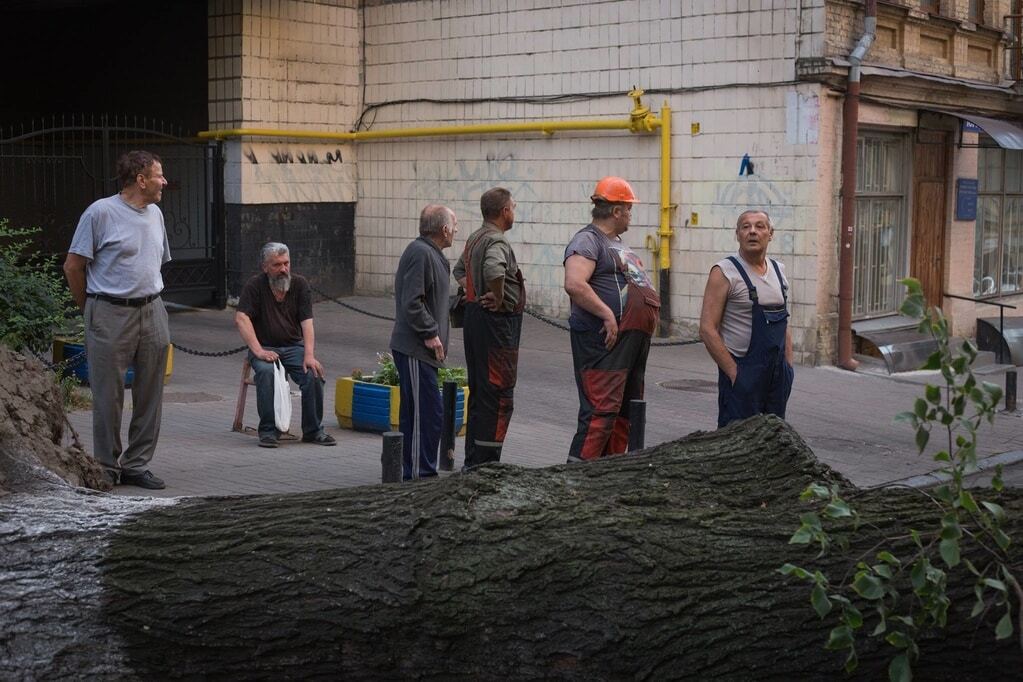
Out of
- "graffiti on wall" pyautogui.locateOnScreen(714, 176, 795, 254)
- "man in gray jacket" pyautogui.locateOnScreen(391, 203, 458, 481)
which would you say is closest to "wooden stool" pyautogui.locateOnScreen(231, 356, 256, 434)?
"man in gray jacket" pyautogui.locateOnScreen(391, 203, 458, 481)

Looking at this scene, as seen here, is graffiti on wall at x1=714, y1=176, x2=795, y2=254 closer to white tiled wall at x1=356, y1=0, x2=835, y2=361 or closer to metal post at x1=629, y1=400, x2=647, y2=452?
white tiled wall at x1=356, y1=0, x2=835, y2=361

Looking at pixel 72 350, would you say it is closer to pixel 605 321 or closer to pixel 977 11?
pixel 605 321

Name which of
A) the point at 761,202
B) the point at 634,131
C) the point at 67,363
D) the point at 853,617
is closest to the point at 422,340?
the point at 67,363

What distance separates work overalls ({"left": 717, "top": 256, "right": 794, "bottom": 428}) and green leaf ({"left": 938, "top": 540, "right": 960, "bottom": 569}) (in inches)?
140

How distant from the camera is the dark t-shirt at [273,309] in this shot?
9094 millimetres

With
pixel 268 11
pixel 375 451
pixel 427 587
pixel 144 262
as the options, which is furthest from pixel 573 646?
pixel 268 11

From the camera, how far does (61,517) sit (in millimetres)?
4340

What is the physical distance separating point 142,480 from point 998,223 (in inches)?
577

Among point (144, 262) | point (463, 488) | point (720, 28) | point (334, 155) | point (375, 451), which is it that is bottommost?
point (375, 451)

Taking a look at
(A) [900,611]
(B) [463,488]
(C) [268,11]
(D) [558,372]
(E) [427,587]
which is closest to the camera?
(A) [900,611]

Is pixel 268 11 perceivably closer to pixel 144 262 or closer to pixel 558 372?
pixel 558 372

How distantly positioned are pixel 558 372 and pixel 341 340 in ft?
10.3

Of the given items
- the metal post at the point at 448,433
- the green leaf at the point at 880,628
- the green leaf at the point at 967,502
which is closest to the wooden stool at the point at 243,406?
the metal post at the point at 448,433

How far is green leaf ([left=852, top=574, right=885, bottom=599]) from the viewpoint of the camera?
3148 mm
